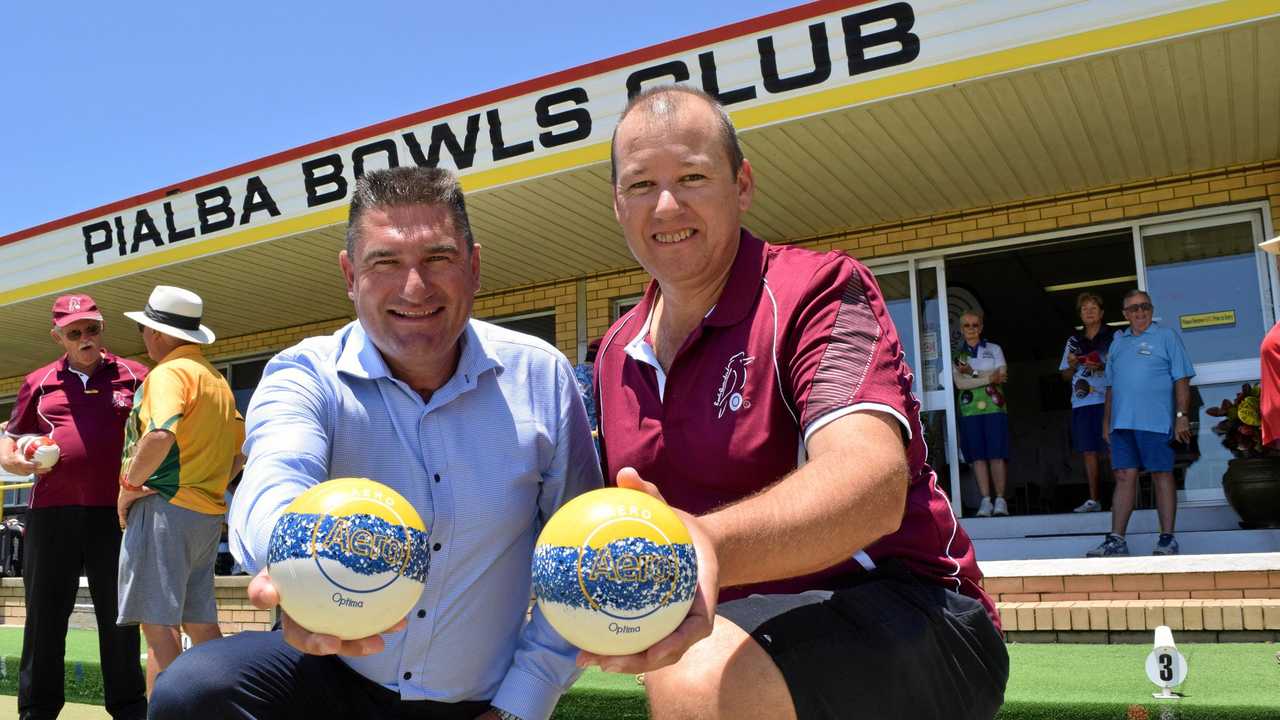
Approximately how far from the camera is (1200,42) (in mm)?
6047

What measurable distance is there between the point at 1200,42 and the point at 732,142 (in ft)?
16.3

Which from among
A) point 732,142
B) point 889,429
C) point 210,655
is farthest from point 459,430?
point 889,429

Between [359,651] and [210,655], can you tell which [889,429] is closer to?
[359,651]

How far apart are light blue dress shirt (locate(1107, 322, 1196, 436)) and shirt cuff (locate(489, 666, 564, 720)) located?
6.01 meters

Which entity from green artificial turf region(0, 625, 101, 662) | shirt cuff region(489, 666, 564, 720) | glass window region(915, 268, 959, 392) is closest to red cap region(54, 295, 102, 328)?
green artificial turf region(0, 625, 101, 662)

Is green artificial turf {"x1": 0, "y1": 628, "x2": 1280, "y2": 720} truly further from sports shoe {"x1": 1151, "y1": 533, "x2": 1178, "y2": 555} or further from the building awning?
the building awning

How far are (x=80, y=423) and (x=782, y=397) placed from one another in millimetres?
4726

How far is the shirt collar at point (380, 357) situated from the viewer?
2.43m

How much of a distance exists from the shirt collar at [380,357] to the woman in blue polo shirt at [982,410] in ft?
22.9

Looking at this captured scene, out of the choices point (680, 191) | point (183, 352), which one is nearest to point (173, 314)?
point (183, 352)

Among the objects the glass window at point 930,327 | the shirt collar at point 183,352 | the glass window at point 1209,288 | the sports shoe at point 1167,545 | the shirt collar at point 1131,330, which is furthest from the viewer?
the glass window at point 930,327

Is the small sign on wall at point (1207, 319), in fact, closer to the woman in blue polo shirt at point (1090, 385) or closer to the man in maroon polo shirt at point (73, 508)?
the woman in blue polo shirt at point (1090, 385)

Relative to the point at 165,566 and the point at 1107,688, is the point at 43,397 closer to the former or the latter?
the point at 165,566

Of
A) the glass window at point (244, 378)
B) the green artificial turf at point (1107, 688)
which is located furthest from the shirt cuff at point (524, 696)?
the glass window at point (244, 378)
